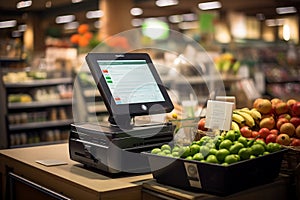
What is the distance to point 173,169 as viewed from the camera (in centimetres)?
200

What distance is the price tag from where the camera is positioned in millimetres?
2365

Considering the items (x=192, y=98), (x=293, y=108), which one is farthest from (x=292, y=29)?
(x=293, y=108)

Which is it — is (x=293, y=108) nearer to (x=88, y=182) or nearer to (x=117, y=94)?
(x=117, y=94)

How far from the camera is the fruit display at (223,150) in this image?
1.94 m

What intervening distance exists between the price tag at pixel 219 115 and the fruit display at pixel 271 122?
0.16 meters

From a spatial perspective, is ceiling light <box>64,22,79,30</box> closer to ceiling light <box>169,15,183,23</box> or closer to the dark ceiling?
the dark ceiling

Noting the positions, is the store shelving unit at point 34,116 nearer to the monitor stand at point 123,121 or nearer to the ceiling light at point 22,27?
the monitor stand at point 123,121

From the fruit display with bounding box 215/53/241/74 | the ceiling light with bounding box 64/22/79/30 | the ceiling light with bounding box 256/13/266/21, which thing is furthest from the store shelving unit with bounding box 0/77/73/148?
the ceiling light with bounding box 64/22/79/30

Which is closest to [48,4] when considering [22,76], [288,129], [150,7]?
[150,7]

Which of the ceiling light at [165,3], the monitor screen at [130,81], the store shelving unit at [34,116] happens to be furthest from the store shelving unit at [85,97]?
the ceiling light at [165,3]

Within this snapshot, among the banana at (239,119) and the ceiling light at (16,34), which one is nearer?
the banana at (239,119)

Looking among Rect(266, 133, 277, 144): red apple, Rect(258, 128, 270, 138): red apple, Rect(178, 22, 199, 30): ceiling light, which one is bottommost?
Rect(266, 133, 277, 144): red apple

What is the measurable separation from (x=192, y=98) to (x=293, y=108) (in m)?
1.53

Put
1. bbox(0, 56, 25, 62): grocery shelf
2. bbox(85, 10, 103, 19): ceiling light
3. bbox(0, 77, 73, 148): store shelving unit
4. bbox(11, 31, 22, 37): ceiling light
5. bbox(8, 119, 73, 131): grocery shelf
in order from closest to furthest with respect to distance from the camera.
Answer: bbox(0, 77, 73, 148): store shelving unit
bbox(8, 119, 73, 131): grocery shelf
bbox(0, 56, 25, 62): grocery shelf
bbox(85, 10, 103, 19): ceiling light
bbox(11, 31, 22, 37): ceiling light
